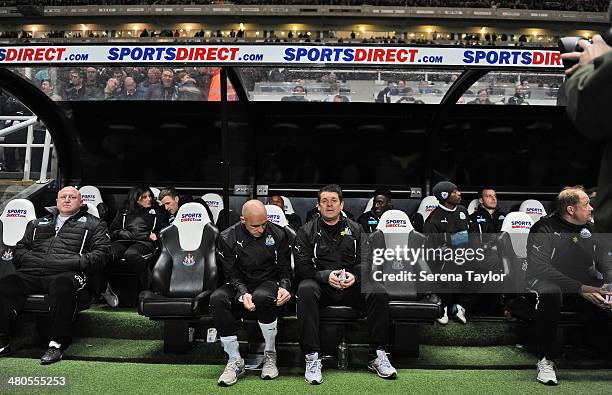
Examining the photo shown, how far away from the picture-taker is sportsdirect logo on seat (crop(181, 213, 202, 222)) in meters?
5.02

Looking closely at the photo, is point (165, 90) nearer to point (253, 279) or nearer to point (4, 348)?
point (253, 279)

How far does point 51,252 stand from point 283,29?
50.7 feet

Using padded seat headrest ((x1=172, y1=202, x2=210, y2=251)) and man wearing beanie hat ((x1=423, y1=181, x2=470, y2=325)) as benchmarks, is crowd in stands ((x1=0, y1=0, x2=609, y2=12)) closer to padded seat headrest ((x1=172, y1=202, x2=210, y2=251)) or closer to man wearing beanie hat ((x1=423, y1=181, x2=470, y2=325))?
man wearing beanie hat ((x1=423, y1=181, x2=470, y2=325))

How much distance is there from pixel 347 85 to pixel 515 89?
1.97 metres

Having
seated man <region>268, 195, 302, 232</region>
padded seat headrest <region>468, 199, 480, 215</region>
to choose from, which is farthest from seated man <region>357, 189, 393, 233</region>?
padded seat headrest <region>468, 199, 480, 215</region>

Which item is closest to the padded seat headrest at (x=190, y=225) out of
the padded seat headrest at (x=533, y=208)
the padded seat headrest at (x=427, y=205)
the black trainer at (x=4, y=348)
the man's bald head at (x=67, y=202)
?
the man's bald head at (x=67, y=202)

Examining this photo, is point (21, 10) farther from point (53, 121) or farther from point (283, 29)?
point (53, 121)

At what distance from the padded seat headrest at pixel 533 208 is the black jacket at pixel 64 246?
15.8 ft

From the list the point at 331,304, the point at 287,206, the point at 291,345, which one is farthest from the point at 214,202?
the point at 331,304

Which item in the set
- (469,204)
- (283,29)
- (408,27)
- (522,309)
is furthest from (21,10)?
(522,309)

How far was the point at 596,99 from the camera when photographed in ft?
4.18

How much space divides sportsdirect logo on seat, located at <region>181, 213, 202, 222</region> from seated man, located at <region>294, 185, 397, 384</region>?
1.14 metres

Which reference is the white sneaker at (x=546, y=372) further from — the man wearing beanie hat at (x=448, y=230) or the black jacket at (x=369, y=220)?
the black jacket at (x=369, y=220)

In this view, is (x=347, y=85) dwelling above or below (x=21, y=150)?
above
